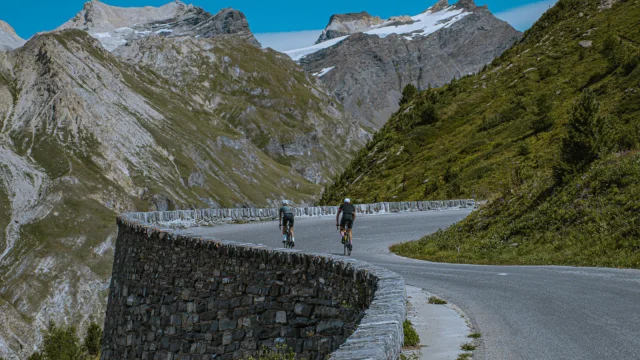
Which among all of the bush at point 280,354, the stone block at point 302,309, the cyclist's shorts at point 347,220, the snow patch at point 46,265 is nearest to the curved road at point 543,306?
the cyclist's shorts at point 347,220

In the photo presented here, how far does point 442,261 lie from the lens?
70.1 feet

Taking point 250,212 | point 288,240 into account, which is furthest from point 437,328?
point 250,212

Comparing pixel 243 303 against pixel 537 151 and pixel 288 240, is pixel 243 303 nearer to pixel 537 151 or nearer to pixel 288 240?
pixel 288 240

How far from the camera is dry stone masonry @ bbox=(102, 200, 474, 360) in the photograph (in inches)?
303

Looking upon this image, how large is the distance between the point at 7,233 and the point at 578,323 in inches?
7021

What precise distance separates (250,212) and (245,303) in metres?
26.7

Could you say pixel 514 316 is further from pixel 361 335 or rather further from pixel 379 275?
pixel 361 335

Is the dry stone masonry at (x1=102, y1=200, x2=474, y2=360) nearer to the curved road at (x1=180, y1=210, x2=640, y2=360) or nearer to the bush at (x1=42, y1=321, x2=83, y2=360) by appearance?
the curved road at (x1=180, y1=210, x2=640, y2=360)

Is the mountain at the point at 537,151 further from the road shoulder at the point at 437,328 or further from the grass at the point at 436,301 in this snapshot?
the road shoulder at the point at 437,328

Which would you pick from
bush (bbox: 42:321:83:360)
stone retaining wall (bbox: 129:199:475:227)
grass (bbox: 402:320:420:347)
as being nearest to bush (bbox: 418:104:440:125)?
stone retaining wall (bbox: 129:199:475:227)

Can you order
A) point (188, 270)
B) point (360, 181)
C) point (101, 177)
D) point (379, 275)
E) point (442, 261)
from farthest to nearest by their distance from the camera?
point (101, 177) < point (360, 181) < point (442, 261) < point (188, 270) < point (379, 275)

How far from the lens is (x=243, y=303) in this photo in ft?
39.0

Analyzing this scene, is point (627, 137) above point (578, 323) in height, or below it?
above

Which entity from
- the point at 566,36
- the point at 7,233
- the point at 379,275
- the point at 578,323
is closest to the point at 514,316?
the point at 578,323
